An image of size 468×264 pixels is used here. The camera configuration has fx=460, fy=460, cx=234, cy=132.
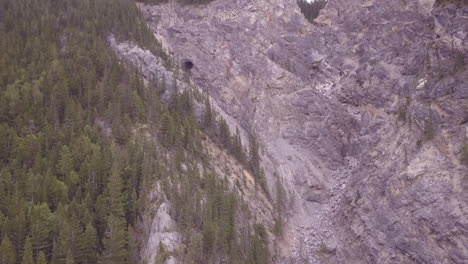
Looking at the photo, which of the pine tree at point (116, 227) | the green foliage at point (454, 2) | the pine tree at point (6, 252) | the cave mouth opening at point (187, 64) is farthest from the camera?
the cave mouth opening at point (187, 64)

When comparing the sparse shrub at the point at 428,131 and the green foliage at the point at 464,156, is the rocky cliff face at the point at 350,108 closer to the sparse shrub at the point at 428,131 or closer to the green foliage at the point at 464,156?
the sparse shrub at the point at 428,131

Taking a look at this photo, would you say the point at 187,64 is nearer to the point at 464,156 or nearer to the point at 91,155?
the point at 91,155

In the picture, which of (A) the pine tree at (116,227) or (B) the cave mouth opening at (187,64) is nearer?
(A) the pine tree at (116,227)

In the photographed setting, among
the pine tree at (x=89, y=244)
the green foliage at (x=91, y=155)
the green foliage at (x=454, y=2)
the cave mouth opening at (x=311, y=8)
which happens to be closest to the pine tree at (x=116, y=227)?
the green foliage at (x=91, y=155)

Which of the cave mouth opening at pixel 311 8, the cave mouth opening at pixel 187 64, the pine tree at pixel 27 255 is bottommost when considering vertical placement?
the pine tree at pixel 27 255

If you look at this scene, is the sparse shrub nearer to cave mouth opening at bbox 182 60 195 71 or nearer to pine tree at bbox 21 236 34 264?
cave mouth opening at bbox 182 60 195 71

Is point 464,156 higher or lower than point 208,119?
higher

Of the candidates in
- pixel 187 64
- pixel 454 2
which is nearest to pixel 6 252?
pixel 187 64
